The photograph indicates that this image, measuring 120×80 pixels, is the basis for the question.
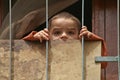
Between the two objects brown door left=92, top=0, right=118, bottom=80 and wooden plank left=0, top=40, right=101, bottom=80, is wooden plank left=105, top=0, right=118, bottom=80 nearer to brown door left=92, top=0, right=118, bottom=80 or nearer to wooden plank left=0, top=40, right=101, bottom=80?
brown door left=92, top=0, right=118, bottom=80

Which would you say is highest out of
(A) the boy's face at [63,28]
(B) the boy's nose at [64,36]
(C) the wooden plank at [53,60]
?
(A) the boy's face at [63,28]

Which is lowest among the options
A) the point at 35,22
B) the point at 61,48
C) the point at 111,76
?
the point at 111,76

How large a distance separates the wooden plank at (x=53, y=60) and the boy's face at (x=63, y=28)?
0.43 metres

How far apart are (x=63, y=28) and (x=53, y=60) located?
0.53 m

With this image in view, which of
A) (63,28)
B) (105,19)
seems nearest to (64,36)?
(63,28)

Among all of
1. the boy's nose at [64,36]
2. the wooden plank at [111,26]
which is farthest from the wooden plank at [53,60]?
the wooden plank at [111,26]

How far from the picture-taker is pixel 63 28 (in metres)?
2.30

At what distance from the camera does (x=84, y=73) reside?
178cm

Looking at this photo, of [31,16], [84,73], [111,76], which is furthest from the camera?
[111,76]

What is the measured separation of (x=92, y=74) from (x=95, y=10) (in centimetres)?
73

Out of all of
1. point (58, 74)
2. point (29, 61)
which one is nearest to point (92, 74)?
point (58, 74)

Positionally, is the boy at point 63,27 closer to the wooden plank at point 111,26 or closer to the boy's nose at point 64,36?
the boy's nose at point 64,36

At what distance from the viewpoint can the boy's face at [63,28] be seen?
227 cm

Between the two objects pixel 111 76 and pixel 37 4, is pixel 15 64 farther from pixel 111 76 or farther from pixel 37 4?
pixel 111 76
